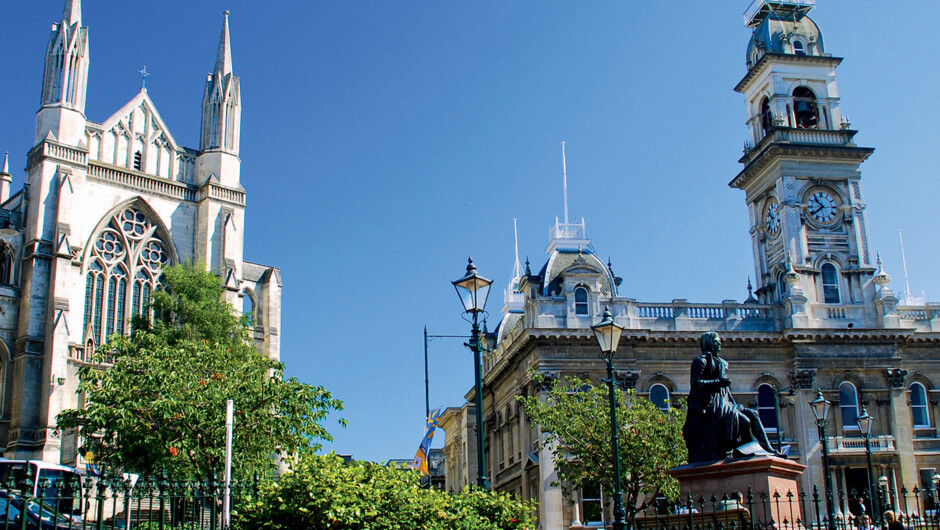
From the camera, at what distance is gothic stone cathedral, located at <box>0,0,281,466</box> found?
43469 millimetres

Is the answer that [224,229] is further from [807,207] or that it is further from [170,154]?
[807,207]

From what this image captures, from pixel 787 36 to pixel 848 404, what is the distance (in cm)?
1848

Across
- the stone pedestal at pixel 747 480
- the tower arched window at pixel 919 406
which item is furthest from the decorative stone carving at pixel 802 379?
the stone pedestal at pixel 747 480

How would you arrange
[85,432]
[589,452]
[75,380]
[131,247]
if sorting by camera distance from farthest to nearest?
[131,247] < [75,380] < [589,452] < [85,432]

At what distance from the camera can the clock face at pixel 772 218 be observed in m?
46.8

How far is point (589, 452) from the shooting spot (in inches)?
1288

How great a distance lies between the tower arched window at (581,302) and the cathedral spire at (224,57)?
23818 millimetres

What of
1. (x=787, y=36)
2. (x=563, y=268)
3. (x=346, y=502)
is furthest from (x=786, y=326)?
(x=346, y=502)

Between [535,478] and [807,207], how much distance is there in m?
18.1

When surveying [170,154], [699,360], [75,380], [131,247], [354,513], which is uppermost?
[170,154]

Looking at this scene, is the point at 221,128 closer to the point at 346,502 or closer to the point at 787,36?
the point at 787,36

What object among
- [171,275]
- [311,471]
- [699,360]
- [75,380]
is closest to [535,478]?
[171,275]

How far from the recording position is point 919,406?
44188mm

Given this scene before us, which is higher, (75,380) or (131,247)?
(131,247)
